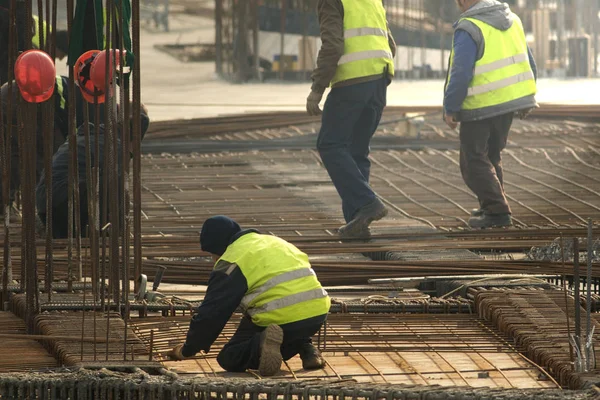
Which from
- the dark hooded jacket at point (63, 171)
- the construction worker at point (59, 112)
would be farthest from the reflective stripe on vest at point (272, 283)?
the construction worker at point (59, 112)

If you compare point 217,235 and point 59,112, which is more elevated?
point 59,112

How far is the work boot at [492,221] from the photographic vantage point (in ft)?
29.0

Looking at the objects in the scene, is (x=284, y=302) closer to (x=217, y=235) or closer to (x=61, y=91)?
(x=217, y=235)

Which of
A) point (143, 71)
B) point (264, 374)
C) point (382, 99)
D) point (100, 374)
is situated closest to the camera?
point (100, 374)

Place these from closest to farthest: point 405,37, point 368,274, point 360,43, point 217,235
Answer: point 217,235
point 368,274
point 360,43
point 405,37

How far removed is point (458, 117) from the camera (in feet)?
29.3

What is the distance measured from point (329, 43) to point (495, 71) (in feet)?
3.89

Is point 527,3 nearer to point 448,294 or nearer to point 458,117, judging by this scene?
point 458,117

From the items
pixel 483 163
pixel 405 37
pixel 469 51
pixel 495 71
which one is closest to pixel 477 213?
pixel 483 163

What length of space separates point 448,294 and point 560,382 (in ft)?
5.22

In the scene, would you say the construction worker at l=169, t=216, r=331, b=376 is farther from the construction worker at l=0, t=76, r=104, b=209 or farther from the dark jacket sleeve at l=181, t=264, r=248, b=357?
the construction worker at l=0, t=76, r=104, b=209

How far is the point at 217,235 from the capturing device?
5531 mm

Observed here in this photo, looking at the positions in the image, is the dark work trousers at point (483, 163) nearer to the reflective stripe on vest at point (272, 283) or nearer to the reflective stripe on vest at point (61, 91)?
the reflective stripe on vest at point (61, 91)

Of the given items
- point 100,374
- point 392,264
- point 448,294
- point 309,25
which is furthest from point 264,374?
point 309,25
